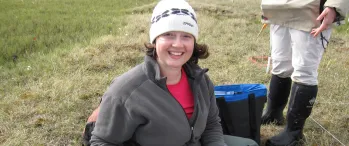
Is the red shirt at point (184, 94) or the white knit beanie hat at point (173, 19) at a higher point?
the white knit beanie hat at point (173, 19)

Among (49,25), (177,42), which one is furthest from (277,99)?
(49,25)

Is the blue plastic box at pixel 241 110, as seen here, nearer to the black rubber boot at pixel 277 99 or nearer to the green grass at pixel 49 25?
the black rubber boot at pixel 277 99

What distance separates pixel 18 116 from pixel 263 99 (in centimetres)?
232

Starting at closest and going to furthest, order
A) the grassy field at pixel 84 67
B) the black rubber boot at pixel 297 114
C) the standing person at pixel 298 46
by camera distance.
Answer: the standing person at pixel 298 46
the black rubber boot at pixel 297 114
the grassy field at pixel 84 67

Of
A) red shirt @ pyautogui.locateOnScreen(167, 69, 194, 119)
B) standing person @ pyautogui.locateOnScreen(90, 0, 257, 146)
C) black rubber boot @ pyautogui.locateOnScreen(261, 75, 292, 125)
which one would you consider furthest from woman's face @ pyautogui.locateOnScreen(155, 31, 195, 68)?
black rubber boot @ pyautogui.locateOnScreen(261, 75, 292, 125)

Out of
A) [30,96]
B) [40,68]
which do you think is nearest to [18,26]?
[40,68]

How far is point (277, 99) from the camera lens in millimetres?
3131

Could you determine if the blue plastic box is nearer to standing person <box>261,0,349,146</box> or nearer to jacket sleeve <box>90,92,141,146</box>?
standing person <box>261,0,349,146</box>

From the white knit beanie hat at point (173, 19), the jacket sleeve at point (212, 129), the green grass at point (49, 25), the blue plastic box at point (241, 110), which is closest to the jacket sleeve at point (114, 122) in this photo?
the white knit beanie hat at point (173, 19)

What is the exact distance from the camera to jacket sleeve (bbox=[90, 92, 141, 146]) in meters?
1.81

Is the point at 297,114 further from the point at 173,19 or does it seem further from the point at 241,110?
the point at 173,19

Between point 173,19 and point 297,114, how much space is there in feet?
4.75

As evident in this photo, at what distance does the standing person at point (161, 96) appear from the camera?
5.99ft

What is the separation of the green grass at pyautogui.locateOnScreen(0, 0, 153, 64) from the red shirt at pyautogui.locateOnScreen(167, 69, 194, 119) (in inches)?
159
